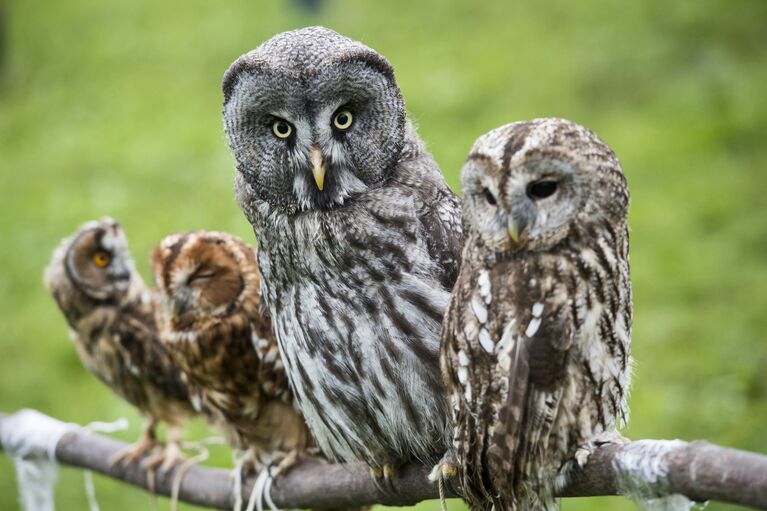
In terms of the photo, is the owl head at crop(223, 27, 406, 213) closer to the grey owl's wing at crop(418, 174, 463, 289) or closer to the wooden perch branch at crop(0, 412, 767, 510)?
the grey owl's wing at crop(418, 174, 463, 289)

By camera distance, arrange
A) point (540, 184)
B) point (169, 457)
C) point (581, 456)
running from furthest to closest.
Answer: point (169, 457) → point (581, 456) → point (540, 184)

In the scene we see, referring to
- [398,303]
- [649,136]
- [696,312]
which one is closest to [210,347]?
[398,303]

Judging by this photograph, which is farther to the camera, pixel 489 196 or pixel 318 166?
pixel 318 166

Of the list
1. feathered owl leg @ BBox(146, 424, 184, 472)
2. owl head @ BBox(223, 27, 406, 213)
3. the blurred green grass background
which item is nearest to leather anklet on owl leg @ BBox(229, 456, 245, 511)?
feathered owl leg @ BBox(146, 424, 184, 472)

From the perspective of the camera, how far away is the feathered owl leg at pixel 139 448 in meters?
3.33

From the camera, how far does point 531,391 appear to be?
6.52 feet

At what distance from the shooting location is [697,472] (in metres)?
1.70

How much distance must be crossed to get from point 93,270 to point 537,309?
6.84ft

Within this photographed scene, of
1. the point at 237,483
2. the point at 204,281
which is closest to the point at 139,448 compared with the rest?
the point at 237,483

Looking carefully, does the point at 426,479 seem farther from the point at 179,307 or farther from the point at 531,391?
the point at 179,307

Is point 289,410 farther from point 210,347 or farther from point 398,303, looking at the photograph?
point 398,303

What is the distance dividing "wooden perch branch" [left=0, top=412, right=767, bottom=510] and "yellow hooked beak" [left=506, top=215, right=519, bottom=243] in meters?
0.42

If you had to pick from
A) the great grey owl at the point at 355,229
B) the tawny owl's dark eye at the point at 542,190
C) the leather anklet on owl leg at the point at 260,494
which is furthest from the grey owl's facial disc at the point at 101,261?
the tawny owl's dark eye at the point at 542,190

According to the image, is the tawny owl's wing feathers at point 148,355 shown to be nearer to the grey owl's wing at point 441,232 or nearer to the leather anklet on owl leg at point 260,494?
the leather anklet on owl leg at point 260,494
